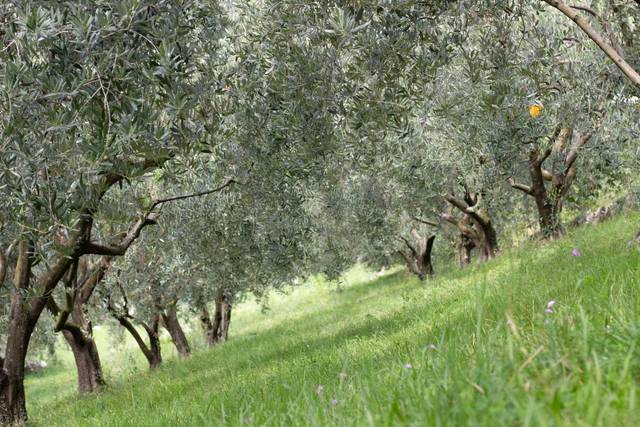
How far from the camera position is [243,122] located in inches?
379

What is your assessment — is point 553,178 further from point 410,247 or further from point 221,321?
point 221,321

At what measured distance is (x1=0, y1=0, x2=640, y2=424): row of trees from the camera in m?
6.13

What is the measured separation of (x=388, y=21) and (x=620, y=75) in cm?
614

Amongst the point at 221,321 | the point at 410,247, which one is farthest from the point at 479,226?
the point at 221,321

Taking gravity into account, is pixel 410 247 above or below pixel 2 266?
below

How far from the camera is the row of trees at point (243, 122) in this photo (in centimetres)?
613

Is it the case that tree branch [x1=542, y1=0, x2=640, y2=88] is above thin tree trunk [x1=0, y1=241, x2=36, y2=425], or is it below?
above

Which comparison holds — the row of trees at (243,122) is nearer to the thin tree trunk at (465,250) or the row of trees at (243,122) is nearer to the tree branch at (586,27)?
the tree branch at (586,27)

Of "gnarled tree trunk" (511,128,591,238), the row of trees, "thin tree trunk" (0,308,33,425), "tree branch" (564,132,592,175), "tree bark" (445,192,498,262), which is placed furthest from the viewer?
"tree bark" (445,192,498,262)

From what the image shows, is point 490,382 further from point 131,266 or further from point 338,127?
point 131,266

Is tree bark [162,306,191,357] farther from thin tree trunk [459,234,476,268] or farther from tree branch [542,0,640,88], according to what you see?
tree branch [542,0,640,88]

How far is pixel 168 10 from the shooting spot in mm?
6438

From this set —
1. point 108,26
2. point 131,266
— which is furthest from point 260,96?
point 131,266

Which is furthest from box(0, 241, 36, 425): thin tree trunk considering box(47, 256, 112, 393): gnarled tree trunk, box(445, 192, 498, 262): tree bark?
box(445, 192, 498, 262): tree bark
